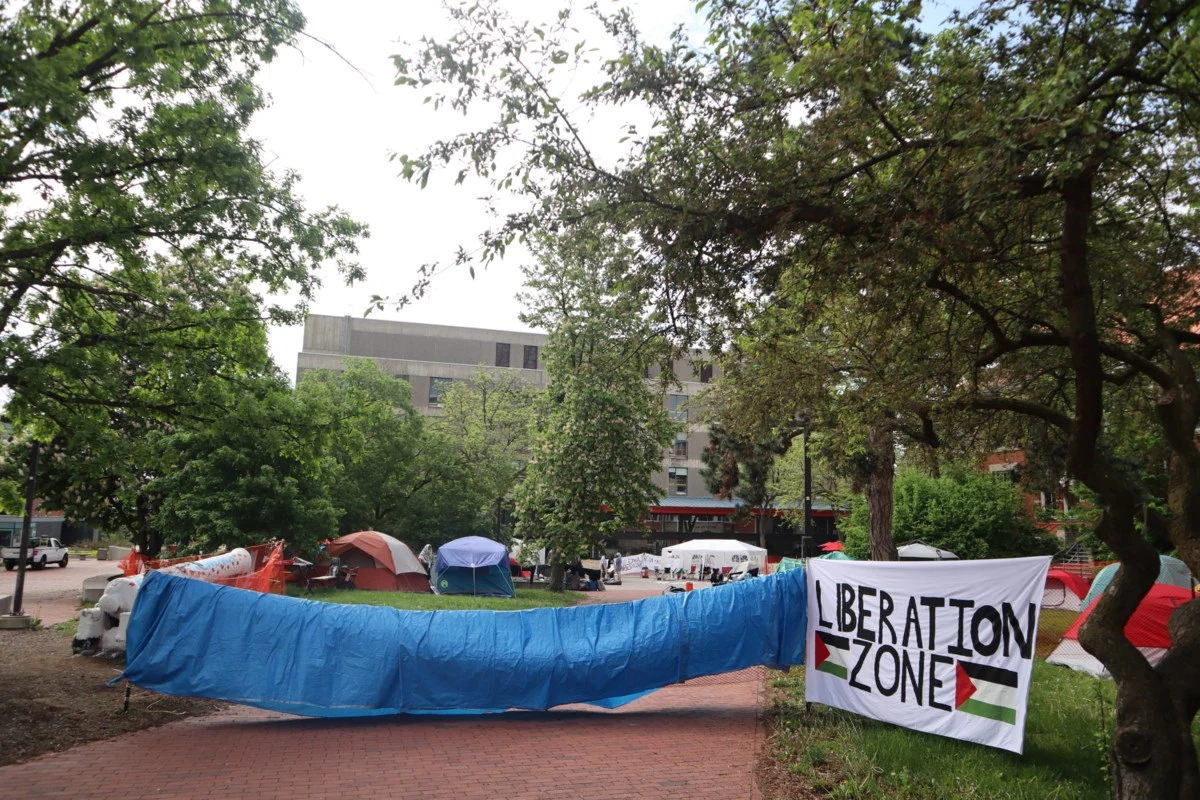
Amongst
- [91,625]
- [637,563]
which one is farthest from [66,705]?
[637,563]

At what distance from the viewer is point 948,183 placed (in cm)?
743

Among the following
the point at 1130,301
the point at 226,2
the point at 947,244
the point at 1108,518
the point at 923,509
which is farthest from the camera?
the point at 923,509

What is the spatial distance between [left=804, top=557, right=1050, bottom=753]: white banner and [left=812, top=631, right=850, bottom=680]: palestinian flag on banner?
0.01 m

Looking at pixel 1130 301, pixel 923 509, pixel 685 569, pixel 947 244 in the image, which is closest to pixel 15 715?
pixel 947 244

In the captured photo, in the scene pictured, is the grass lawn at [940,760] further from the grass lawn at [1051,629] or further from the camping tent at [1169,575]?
the camping tent at [1169,575]

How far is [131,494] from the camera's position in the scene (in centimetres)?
1978

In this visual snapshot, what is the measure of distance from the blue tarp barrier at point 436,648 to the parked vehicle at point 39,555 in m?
36.3

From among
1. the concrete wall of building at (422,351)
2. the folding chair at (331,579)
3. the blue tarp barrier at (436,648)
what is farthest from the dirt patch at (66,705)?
the concrete wall of building at (422,351)

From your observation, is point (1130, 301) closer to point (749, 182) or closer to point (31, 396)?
point (749, 182)

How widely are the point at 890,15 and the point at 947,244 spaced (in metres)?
1.95

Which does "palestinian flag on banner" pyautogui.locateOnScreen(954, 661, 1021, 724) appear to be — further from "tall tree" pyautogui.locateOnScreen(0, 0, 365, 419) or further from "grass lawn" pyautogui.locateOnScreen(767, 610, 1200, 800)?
"tall tree" pyautogui.locateOnScreen(0, 0, 365, 419)

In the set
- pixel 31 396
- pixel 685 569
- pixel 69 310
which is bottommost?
pixel 685 569

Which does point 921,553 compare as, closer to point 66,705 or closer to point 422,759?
point 422,759

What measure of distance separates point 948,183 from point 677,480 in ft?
221
